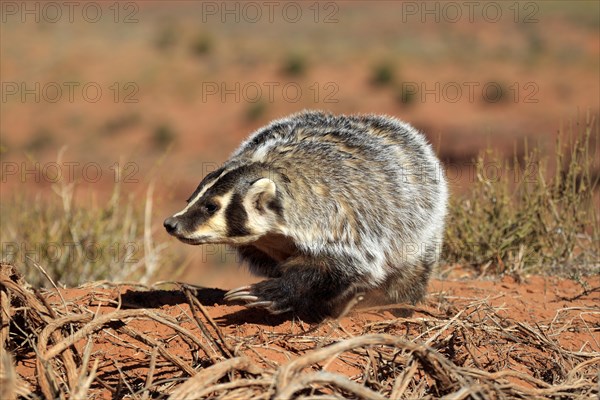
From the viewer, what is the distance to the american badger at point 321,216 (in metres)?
4.26

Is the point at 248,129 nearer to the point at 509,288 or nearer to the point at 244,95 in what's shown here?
the point at 244,95

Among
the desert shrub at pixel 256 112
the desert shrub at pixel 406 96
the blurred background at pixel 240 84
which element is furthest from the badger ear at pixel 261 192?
the desert shrub at pixel 406 96

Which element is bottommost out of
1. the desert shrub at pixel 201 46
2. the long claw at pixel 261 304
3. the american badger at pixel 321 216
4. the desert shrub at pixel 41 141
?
the desert shrub at pixel 41 141

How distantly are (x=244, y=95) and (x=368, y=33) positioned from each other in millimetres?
13632

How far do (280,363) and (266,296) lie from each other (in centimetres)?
78

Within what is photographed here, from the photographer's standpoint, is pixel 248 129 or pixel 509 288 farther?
pixel 248 129

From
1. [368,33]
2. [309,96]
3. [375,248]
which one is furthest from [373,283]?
[368,33]

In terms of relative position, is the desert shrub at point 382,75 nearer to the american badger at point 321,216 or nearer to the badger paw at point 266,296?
the american badger at point 321,216

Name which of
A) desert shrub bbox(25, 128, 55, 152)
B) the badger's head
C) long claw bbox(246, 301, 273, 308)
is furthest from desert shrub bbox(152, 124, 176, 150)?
long claw bbox(246, 301, 273, 308)

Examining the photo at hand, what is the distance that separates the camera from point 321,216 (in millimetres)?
4332

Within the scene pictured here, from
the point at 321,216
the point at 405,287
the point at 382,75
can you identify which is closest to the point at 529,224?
the point at 405,287

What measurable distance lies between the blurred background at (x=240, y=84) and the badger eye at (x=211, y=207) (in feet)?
38.3

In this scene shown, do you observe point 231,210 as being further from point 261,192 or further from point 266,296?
point 266,296

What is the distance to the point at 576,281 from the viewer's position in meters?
5.85
